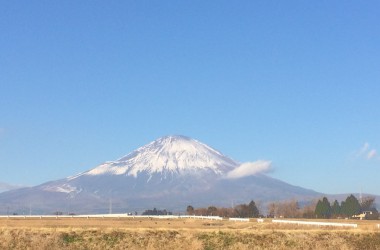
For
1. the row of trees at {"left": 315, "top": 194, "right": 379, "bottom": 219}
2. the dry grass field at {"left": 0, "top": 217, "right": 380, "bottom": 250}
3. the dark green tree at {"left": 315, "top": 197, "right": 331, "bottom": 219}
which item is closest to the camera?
the dry grass field at {"left": 0, "top": 217, "right": 380, "bottom": 250}

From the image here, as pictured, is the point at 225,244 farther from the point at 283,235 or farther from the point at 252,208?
the point at 252,208

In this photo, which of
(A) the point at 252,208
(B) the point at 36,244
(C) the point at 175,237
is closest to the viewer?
(B) the point at 36,244

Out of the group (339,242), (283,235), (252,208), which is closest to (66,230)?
(283,235)

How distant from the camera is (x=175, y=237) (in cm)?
5981

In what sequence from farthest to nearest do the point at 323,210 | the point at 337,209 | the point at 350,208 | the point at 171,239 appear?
the point at 337,209 < the point at 350,208 < the point at 323,210 < the point at 171,239

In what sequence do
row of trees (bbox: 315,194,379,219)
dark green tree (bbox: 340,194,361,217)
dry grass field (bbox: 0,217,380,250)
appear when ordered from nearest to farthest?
dry grass field (bbox: 0,217,380,250) → row of trees (bbox: 315,194,379,219) → dark green tree (bbox: 340,194,361,217)

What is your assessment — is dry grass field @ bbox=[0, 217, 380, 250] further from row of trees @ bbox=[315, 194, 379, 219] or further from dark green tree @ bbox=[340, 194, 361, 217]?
dark green tree @ bbox=[340, 194, 361, 217]

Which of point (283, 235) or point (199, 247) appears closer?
point (199, 247)

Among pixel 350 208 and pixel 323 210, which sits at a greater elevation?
pixel 350 208

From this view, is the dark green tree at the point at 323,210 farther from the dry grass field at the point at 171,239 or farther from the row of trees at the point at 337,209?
the dry grass field at the point at 171,239

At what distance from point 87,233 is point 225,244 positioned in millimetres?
13701

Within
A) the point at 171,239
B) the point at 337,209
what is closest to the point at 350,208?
the point at 337,209

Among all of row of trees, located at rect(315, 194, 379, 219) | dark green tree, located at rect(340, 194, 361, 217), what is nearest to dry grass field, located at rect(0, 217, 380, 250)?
row of trees, located at rect(315, 194, 379, 219)

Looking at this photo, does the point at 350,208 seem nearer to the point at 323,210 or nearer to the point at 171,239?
the point at 323,210
